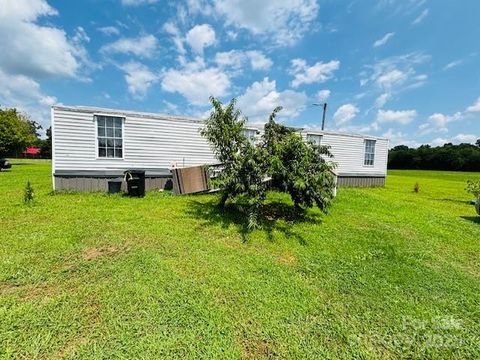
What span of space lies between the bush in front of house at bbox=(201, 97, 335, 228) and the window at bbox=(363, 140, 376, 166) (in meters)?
10.2

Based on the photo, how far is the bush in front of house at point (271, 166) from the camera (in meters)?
5.29

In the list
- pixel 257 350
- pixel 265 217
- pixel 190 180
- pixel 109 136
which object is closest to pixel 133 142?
pixel 109 136

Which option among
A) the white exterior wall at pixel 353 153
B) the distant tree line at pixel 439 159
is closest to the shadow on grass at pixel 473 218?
the white exterior wall at pixel 353 153

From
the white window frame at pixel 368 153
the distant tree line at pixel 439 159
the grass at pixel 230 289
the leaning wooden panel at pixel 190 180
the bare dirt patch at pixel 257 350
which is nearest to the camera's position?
the bare dirt patch at pixel 257 350

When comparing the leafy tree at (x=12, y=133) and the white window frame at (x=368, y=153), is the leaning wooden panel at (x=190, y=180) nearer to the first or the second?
the white window frame at (x=368, y=153)

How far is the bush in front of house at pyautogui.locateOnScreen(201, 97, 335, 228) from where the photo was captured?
5.29 m

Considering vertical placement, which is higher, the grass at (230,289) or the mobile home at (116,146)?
the mobile home at (116,146)

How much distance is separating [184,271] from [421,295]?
120 inches

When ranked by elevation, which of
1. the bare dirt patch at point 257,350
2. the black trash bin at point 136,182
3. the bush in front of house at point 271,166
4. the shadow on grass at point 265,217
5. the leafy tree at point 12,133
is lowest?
the bare dirt patch at point 257,350

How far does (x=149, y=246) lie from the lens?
434cm

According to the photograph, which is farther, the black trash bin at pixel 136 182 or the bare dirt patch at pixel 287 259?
the black trash bin at pixel 136 182

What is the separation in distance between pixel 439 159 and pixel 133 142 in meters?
62.6

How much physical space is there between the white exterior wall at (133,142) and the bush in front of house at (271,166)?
14.2 ft

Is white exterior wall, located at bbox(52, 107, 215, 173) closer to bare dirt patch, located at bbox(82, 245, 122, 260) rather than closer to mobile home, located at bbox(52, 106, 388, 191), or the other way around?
mobile home, located at bbox(52, 106, 388, 191)
